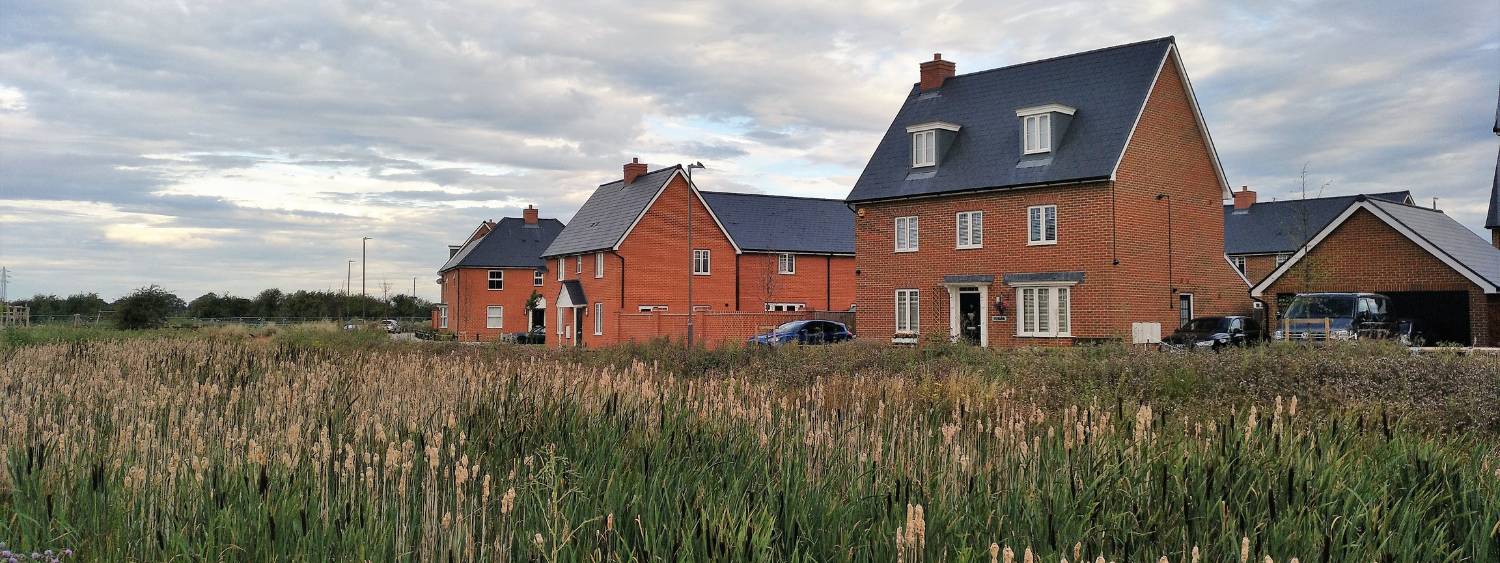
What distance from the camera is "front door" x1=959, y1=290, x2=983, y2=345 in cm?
3519

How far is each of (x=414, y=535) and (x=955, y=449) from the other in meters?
2.77

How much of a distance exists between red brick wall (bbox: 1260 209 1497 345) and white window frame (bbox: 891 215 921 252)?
11620mm

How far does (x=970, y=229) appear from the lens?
34.8 metres

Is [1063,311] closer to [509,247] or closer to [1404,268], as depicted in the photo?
[1404,268]

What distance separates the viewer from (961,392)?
11.5 metres

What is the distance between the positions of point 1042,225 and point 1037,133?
2.96 metres

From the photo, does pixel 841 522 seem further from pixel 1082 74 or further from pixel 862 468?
pixel 1082 74

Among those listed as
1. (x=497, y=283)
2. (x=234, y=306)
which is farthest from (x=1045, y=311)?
(x=234, y=306)

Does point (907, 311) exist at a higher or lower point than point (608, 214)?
lower

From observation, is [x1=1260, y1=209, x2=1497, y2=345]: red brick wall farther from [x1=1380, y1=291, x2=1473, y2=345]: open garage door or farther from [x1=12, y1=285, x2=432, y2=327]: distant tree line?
[x1=12, y1=285, x2=432, y2=327]: distant tree line

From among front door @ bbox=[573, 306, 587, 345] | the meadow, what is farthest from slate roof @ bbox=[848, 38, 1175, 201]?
the meadow

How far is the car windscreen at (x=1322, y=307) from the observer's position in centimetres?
3023

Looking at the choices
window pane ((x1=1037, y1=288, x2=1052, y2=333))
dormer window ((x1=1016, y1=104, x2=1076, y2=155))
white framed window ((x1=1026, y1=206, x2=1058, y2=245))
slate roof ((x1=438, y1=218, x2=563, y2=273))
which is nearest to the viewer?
A: white framed window ((x1=1026, y1=206, x2=1058, y2=245))

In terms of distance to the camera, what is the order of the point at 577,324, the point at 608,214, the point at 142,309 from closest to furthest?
the point at 142,309
the point at 577,324
the point at 608,214
